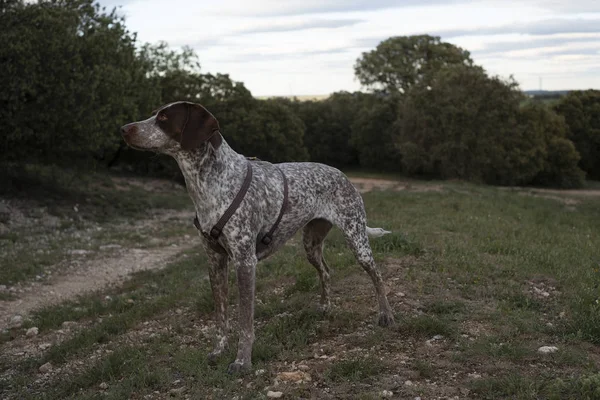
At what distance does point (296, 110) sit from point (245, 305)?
47.4m

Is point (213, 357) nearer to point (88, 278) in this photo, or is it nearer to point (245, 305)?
point (245, 305)

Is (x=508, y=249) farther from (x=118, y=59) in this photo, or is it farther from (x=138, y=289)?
(x=118, y=59)

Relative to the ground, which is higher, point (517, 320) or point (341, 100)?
point (341, 100)

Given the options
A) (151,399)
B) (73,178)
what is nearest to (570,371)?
(151,399)

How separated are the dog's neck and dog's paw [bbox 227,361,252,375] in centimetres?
140

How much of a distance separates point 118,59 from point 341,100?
1278 inches

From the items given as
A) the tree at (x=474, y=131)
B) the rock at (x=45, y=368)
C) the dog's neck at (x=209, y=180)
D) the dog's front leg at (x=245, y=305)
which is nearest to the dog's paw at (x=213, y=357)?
the dog's front leg at (x=245, y=305)

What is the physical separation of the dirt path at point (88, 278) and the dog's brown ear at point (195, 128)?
18.0 ft

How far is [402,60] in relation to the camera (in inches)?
2048

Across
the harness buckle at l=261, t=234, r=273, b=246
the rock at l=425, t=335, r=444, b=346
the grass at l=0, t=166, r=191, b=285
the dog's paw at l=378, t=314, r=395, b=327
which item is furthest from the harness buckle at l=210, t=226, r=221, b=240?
the grass at l=0, t=166, r=191, b=285

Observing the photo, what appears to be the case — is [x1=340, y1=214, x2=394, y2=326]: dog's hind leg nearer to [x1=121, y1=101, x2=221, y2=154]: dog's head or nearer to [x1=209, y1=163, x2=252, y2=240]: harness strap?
[x1=209, y1=163, x2=252, y2=240]: harness strap

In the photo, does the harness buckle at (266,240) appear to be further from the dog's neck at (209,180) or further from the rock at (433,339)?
the rock at (433,339)

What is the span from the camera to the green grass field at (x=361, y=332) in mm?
6012

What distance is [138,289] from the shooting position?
37.5ft
